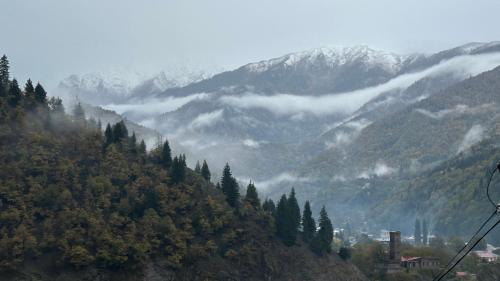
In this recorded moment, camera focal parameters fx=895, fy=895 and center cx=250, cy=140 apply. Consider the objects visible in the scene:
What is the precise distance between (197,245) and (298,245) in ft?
87.3

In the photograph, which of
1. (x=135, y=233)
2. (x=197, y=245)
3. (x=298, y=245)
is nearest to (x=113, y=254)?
(x=135, y=233)

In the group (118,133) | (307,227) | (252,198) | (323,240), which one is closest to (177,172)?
(118,133)

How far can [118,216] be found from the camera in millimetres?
163625

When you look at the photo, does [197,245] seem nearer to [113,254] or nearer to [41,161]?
[113,254]

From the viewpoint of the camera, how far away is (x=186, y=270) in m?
162

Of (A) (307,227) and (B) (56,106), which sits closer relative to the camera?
(A) (307,227)

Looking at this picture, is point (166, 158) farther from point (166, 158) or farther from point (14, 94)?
point (14, 94)

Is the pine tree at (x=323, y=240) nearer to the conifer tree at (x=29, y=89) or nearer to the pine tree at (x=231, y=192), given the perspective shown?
the pine tree at (x=231, y=192)

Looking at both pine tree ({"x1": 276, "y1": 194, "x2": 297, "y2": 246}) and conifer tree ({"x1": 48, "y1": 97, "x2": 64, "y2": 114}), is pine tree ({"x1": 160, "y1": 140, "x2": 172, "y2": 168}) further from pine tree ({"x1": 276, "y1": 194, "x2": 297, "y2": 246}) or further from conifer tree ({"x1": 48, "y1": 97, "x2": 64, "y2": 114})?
pine tree ({"x1": 276, "y1": 194, "x2": 297, "y2": 246})

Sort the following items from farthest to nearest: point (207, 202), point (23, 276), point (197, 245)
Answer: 1. point (207, 202)
2. point (197, 245)
3. point (23, 276)

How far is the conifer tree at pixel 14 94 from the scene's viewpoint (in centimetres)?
17925

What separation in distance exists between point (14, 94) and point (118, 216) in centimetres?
3703

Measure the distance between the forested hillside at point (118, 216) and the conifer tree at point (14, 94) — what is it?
0.28 metres

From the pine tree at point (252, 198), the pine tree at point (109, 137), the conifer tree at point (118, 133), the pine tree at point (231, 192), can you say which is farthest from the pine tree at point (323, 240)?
the pine tree at point (109, 137)
